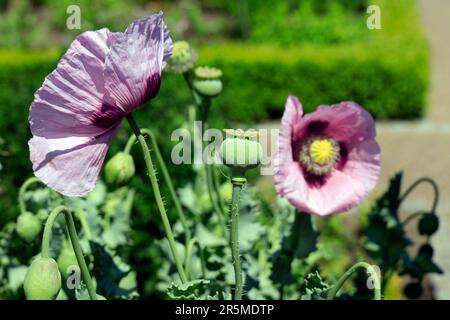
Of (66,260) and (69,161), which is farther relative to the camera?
(66,260)

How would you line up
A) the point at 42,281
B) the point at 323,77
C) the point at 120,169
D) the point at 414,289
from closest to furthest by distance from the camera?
the point at 42,281
the point at 120,169
the point at 414,289
the point at 323,77

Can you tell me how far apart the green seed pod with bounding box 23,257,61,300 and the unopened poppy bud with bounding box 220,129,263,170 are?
1.11 feet

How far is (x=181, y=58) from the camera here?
6.01 ft

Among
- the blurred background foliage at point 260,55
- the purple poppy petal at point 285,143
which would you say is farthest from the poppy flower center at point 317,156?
the blurred background foliage at point 260,55

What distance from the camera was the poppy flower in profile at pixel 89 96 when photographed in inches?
50.8

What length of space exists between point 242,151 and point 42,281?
15.1 inches

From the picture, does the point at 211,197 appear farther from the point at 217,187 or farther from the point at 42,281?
the point at 42,281

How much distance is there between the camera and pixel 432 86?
316 inches

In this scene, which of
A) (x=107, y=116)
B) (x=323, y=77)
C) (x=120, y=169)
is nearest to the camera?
(x=107, y=116)

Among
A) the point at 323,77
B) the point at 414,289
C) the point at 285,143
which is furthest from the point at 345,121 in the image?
the point at 323,77

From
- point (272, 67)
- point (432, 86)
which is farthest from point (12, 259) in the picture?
point (432, 86)

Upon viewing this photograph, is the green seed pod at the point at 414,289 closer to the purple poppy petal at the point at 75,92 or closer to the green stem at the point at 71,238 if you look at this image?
the green stem at the point at 71,238

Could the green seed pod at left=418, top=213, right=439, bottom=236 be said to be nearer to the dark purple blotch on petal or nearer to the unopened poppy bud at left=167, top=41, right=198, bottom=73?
the unopened poppy bud at left=167, top=41, right=198, bottom=73
